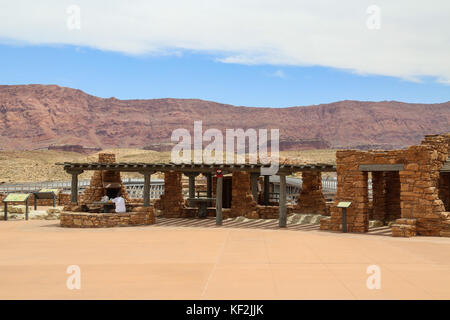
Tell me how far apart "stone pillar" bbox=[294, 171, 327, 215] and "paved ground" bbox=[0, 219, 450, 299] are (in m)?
5.33

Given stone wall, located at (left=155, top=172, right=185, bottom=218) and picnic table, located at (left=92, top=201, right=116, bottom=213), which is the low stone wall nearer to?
picnic table, located at (left=92, top=201, right=116, bottom=213)

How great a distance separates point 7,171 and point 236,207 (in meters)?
50.6

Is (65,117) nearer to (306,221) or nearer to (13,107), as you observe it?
(13,107)

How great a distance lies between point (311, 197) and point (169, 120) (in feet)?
409

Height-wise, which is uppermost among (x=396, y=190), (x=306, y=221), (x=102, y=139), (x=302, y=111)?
(x=302, y=111)

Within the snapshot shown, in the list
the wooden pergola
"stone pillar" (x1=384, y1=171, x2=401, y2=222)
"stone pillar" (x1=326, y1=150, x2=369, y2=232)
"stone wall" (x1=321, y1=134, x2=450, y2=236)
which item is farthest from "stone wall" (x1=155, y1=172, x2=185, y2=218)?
"stone pillar" (x1=384, y1=171, x2=401, y2=222)

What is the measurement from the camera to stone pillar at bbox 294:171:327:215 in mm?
20750

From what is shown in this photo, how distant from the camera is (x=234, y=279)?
796 centimetres

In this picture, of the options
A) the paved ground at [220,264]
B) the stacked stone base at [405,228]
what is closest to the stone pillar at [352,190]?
the paved ground at [220,264]

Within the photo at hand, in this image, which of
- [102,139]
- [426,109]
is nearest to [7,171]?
[102,139]

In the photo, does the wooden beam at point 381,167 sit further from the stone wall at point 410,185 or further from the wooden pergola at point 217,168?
the wooden pergola at point 217,168

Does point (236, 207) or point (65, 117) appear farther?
point (65, 117)

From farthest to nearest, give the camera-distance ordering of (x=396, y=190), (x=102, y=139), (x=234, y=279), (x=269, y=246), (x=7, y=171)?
(x=102, y=139)
(x=7, y=171)
(x=396, y=190)
(x=269, y=246)
(x=234, y=279)

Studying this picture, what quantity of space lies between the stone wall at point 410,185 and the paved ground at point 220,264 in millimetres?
767
